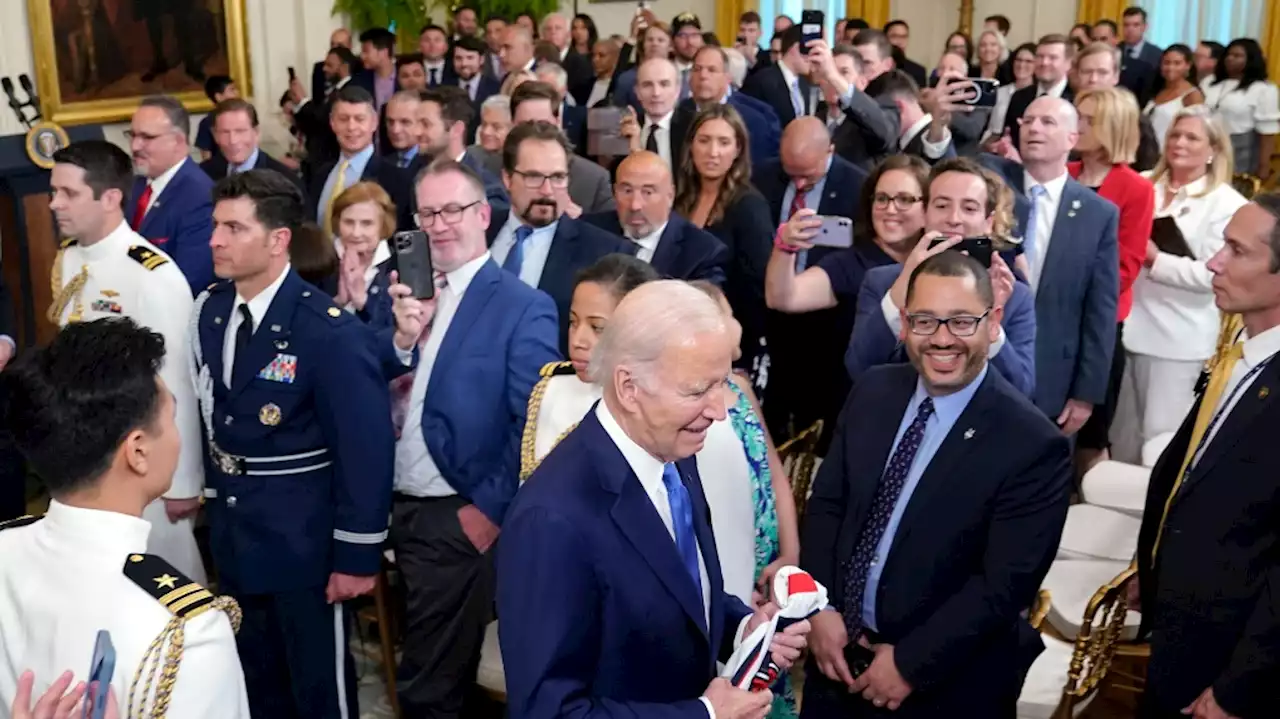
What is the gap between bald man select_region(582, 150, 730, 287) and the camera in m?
4.16

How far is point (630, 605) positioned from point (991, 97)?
3.83m

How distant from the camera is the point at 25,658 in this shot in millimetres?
1812

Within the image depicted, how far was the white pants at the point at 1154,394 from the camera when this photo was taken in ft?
15.7

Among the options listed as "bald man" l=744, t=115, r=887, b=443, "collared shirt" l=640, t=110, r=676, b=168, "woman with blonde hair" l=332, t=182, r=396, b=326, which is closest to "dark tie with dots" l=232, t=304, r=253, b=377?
"woman with blonde hair" l=332, t=182, r=396, b=326

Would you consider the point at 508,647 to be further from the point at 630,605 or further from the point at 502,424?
the point at 502,424

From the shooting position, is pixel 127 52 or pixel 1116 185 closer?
pixel 1116 185

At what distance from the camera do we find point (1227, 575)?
2459 millimetres

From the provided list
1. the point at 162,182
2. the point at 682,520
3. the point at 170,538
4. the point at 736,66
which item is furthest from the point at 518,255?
the point at 736,66

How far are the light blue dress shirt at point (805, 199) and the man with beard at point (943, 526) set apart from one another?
1.79 meters

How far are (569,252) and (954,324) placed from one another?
5.51 ft

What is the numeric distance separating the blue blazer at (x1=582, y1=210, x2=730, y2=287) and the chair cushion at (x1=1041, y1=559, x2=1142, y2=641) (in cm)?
144

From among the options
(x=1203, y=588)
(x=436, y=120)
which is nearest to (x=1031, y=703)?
(x=1203, y=588)

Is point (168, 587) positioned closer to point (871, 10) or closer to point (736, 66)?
point (736, 66)

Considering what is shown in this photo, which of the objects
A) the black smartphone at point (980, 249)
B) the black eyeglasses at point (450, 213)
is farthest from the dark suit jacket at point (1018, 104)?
the black eyeglasses at point (450, 213)
